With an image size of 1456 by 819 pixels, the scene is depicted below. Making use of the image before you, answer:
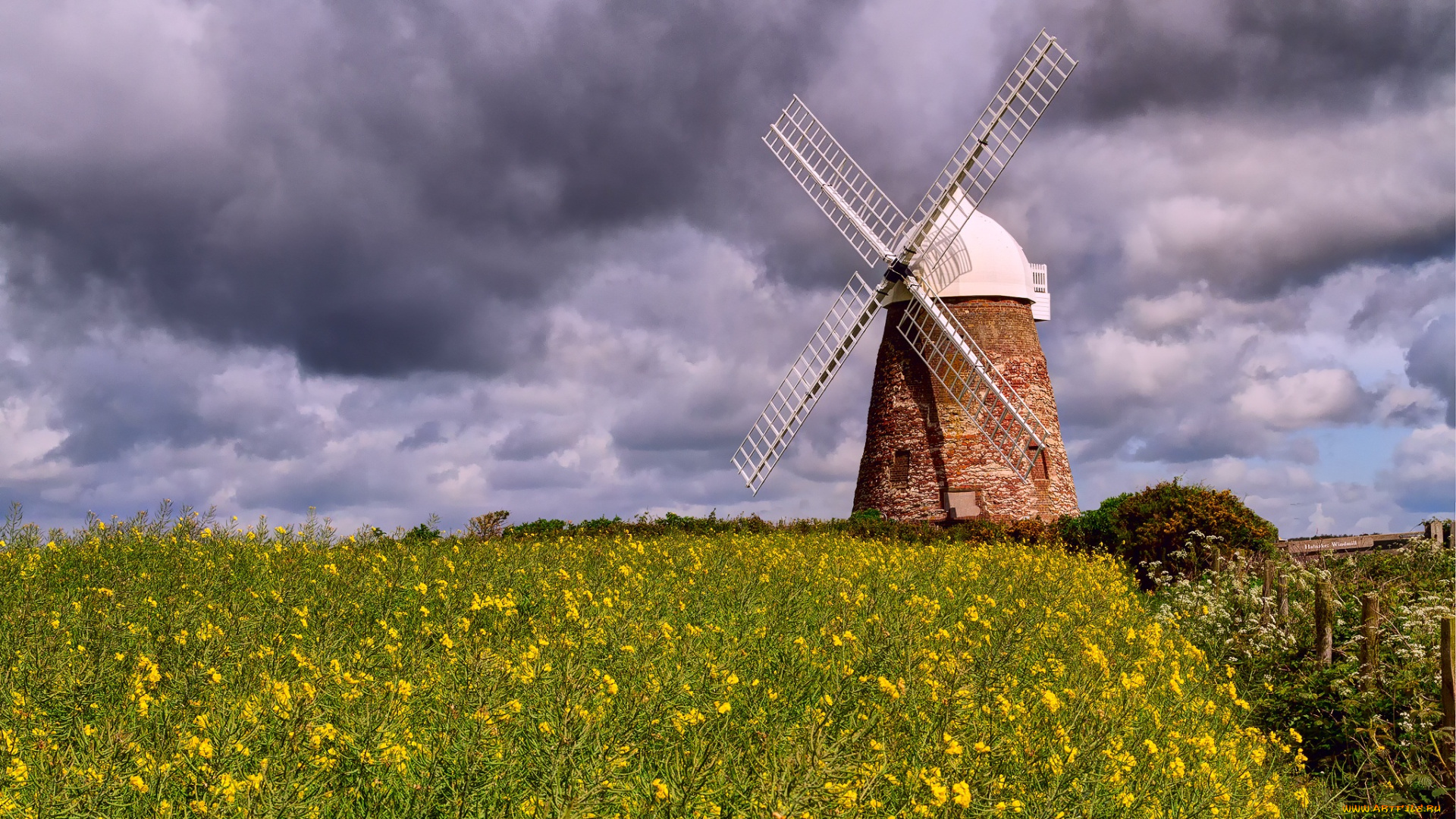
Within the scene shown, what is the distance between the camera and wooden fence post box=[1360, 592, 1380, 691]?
7977 mm

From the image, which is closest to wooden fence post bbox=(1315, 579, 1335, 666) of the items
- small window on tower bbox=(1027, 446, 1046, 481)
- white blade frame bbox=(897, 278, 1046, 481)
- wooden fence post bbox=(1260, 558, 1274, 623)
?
wooden fence post bbox=(1260, 558, 1274, 623)

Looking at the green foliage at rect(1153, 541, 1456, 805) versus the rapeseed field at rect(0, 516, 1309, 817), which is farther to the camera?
the green foliage at rect(1153, 541, 1456, 805)

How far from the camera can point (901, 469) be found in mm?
20531

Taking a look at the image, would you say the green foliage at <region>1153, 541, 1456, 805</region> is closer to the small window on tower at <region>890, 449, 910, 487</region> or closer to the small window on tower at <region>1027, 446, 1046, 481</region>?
the small window on tower at <region>1027, 446, 1046, 481</region>

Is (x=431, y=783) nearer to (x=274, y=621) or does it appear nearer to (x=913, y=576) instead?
(x=274, y=621)

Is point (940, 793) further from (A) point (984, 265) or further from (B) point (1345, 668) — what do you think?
(A) point (984, 265)

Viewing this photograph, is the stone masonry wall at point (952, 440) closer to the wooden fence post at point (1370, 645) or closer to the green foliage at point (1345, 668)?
the green foliage at point (1345, 668)

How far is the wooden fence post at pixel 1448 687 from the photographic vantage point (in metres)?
6.57

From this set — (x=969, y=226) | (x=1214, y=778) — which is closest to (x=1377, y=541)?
(x=969, y=226)

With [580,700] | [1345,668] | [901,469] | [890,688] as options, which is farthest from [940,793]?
[901,469]

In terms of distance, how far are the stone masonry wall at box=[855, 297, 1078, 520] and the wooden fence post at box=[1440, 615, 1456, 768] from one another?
12.8m

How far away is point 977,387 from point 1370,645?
1216 centimetres

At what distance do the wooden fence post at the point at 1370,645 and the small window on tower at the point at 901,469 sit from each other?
12129mm

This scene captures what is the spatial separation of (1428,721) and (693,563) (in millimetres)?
5401
